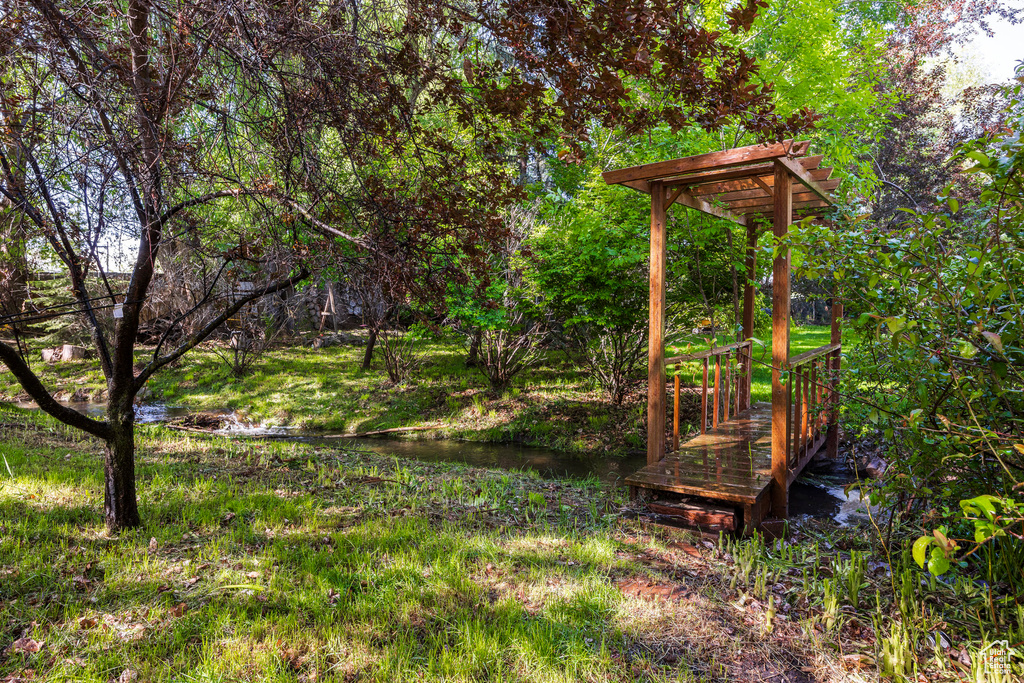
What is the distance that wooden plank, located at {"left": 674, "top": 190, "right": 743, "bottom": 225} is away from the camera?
5340 mm

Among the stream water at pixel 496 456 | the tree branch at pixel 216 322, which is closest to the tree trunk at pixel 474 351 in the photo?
the stream water at pixel 496 456

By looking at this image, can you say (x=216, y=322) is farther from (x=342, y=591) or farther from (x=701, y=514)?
(x=701, y=514)

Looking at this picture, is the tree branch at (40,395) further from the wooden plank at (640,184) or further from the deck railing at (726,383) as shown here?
the deck railing at (726,383)

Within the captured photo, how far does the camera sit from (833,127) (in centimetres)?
901

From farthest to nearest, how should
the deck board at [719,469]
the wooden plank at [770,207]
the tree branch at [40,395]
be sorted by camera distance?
the wooden plank at [770,207]
the deck board at [719,469]
the tree branch at [40,395]

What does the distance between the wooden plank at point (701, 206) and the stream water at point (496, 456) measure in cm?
305

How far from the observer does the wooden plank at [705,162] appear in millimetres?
4086

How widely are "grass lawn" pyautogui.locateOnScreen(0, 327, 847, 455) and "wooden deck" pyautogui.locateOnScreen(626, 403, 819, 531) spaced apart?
2.73 meters

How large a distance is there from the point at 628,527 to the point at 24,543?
378 cm

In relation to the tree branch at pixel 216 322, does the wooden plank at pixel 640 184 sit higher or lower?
higher

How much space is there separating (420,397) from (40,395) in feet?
25.8

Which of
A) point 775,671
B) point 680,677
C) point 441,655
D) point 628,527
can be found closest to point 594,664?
point 680,677

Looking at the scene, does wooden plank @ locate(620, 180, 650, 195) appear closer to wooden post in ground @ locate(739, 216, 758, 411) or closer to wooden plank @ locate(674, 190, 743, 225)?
wooden plank @ locate(674, 190, 743, 225)
